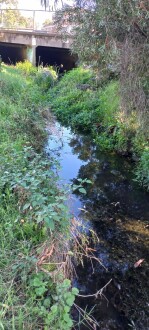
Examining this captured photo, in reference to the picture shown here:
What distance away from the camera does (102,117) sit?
9.63m

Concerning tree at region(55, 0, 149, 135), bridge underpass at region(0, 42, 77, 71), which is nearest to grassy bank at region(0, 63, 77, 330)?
tree at region(55, 0, 149, 135)

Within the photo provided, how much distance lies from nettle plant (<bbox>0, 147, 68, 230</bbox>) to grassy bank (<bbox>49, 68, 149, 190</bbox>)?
2.97 meters

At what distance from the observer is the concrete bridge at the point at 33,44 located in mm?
17378

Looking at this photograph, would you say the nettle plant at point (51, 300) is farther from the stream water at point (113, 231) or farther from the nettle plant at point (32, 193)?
the stream water at point (113, 231)

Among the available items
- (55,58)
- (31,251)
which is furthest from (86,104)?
(55,58)

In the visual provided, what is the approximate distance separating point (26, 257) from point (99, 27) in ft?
12.4

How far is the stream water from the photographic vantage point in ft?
10.8

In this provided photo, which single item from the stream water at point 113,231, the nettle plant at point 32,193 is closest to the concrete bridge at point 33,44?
the stream water at point 113,231

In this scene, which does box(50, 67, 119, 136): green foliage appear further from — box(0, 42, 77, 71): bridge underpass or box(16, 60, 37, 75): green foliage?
box(0, 42, 77, 71): bridge underpass

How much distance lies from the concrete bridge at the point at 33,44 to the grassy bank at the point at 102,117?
428 cm

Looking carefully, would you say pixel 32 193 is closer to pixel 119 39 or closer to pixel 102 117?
pixel 119 39

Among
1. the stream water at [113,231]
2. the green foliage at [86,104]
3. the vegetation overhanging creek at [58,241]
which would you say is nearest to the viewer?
the vegetation overhanging creek at [58,241]

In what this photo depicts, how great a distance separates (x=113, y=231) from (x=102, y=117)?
559cm

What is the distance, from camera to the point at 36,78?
14.3m
